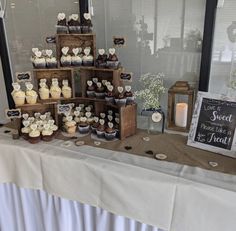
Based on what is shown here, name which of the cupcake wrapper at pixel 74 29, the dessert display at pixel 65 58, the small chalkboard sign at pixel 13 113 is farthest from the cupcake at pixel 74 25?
the small chalkboard sign at pixel 13 113

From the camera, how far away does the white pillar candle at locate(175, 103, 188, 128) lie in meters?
1.39

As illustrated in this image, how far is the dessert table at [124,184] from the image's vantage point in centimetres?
93

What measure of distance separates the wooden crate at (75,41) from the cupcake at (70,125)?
1.01 feet

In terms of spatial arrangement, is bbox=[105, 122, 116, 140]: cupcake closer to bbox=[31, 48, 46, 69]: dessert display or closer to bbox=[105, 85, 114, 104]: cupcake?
bbox=[105, 85, 114, 104]: cupcake

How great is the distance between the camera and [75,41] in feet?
4.77

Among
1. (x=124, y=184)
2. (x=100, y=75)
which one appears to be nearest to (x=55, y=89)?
(x=100, y=75)

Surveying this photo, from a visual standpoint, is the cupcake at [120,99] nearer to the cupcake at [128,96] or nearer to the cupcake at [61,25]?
the cupcake at [128,96]

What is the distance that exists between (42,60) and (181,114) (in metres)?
0.80

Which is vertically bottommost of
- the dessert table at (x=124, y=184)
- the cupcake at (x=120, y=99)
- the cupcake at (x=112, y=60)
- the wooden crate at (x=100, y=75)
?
the dessert table at (x=124, y=184)

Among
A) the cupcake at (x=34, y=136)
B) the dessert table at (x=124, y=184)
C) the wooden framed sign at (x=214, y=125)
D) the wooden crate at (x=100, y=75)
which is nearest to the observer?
the dessert table at (x=124, y=184)

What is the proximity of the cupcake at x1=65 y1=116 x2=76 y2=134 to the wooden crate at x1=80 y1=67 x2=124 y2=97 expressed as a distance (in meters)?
0.17

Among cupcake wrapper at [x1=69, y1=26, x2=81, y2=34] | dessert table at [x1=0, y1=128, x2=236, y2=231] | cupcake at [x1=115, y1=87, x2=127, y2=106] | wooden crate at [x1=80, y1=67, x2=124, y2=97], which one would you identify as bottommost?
dessert table at [x1=0, y1=128, x2=236, y2=231]

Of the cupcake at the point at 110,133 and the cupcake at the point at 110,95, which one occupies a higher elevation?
the cupcake at the point at 110,95

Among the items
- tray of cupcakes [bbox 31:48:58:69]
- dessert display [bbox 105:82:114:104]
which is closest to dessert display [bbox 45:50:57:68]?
tray of cupcakes [bbox 31:48:58:69]
